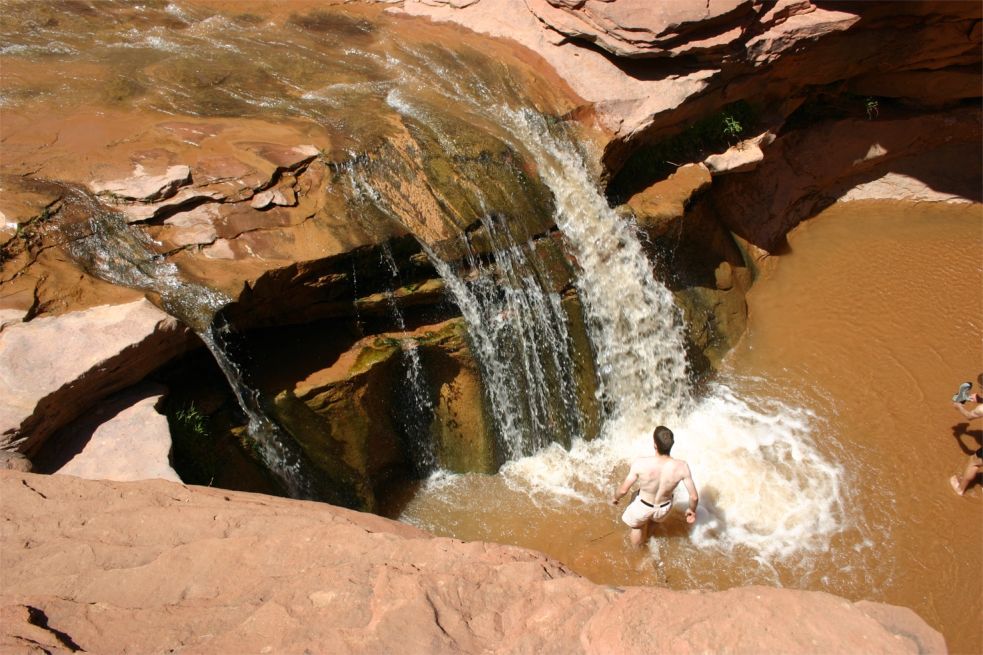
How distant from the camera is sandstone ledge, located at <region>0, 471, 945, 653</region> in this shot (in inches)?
96.2

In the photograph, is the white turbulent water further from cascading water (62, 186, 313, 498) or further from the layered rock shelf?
cascading water (62, 186, 313, 498)

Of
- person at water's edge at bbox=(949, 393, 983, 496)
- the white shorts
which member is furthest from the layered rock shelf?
person at water's edge at bbox=(949, 393, 983, 496)

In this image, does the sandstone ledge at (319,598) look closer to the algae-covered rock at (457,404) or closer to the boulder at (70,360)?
the boulder at (70,360)

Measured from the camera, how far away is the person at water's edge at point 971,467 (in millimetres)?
5234

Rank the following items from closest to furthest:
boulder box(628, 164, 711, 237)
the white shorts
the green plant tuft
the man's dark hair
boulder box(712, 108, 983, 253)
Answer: the man's dark hair < the white shorts < boulder box(628, 164, 711, 237) < boulder box(712, 108, 983, 253) < the green plant tuft

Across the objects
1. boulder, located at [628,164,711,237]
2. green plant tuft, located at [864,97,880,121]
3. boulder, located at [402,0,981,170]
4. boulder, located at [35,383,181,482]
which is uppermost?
boulder, located at [402,0,981,170]

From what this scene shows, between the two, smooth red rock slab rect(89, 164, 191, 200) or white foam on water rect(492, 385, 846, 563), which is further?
white foam on water rect(492, 385, 846, 563)

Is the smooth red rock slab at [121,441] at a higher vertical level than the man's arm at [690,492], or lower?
higher

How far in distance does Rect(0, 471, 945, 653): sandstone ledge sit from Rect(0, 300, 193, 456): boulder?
1.38 feet

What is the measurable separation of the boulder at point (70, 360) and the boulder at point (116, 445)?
8 cm

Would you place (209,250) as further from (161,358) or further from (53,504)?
(53,504)

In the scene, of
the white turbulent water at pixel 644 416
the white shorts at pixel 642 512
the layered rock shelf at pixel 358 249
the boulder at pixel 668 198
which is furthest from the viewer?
the boulder at pixel 668 198

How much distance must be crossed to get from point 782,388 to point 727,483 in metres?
1.34

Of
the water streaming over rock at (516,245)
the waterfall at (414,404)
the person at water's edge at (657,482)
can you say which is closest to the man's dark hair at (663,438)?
the person at water's edge at (657,482)
